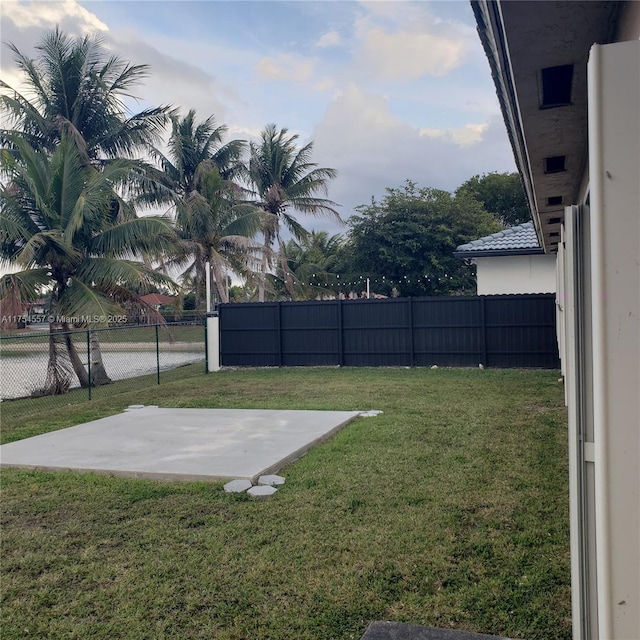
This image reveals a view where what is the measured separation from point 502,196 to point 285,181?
57.5 ft

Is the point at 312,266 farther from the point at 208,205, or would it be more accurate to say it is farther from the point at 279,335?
the point at 279,335

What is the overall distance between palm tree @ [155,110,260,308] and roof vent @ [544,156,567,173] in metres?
15.3

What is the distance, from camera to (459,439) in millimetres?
6266

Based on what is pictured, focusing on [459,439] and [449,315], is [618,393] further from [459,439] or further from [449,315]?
[449,315]

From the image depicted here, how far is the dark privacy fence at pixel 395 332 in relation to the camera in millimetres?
13156

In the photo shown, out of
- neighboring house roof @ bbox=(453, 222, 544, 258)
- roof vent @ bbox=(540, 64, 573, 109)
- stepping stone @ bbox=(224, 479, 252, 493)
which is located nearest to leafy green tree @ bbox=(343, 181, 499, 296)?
neighboring house roof @ bbox=(453, 222, 544, 258)

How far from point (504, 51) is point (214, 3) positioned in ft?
23.4

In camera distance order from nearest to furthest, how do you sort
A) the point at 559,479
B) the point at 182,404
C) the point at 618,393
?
1. the point at 618,393
2. the point at 559,479
3. the point at 182,404

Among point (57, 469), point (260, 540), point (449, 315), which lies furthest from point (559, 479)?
point (449, 315)

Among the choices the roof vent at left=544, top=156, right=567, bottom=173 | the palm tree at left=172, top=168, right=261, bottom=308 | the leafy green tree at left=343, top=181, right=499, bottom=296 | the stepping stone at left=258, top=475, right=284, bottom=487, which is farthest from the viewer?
the leafy green tree at left=343, top=181, right=499, bottom=296

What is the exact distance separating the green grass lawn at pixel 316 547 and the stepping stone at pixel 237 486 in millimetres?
87

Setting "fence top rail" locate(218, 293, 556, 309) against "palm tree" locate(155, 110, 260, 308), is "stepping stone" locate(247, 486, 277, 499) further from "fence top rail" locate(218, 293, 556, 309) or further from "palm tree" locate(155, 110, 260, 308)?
"palm tree" locate(155, 110, 260, 308)

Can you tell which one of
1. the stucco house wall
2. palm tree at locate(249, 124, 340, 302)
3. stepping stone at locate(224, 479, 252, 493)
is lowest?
stepping stone at locate(224, 479, 252, 493)

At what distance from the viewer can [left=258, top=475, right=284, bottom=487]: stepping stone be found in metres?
4.79
